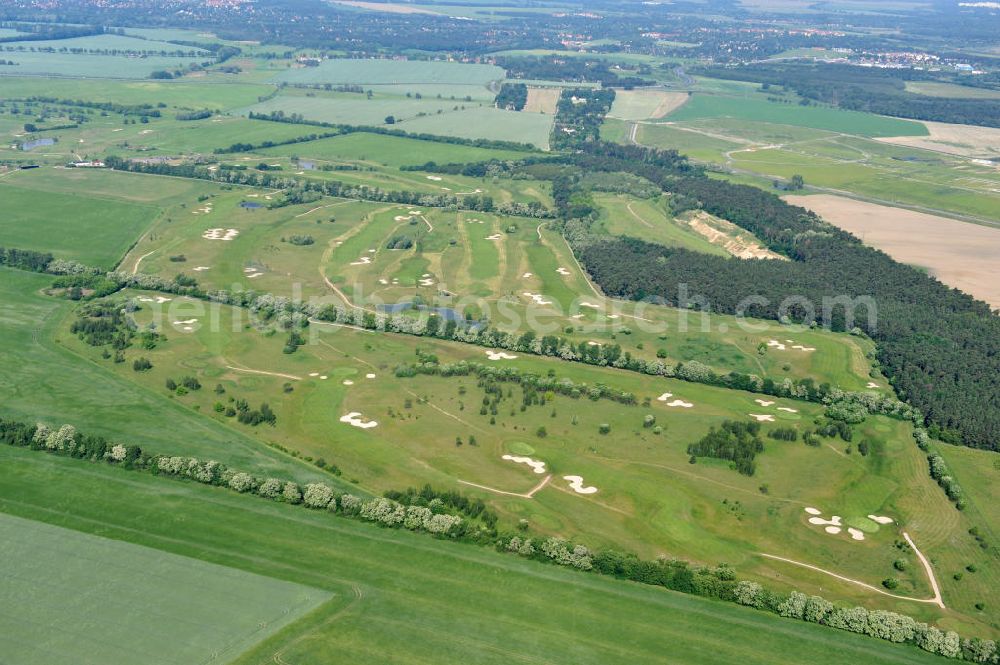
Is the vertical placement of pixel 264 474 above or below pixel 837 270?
below

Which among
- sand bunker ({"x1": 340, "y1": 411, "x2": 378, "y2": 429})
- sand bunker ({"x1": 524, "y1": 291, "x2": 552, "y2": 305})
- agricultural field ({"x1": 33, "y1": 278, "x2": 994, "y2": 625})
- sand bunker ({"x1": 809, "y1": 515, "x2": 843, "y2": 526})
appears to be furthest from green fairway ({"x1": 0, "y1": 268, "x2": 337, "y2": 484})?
sand bunker ({"x1": 524, "y1": 291, "x2": 552, "y2": 305})

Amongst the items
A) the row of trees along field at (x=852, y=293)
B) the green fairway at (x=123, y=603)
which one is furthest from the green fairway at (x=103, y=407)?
the row of trees along field at (x=852, y=293)

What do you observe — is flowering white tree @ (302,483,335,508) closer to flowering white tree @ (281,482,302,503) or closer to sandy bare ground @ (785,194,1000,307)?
flowering white tree @ (281,482,302,503)

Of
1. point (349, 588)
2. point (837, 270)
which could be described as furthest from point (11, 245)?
point (837, 270)

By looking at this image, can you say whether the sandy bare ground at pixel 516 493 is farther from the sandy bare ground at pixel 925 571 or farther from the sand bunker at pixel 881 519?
the sand bunker at pixel 881 519

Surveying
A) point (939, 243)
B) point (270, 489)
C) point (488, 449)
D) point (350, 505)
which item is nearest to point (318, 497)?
point (350, 505)

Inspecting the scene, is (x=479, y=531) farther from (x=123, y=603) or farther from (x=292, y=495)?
(x=123, y=603)

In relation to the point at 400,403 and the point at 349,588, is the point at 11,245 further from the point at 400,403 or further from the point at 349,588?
the point at 349,588

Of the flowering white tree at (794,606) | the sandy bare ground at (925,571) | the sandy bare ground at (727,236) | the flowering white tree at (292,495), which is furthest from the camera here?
the sandy bare ground at (727,236)
